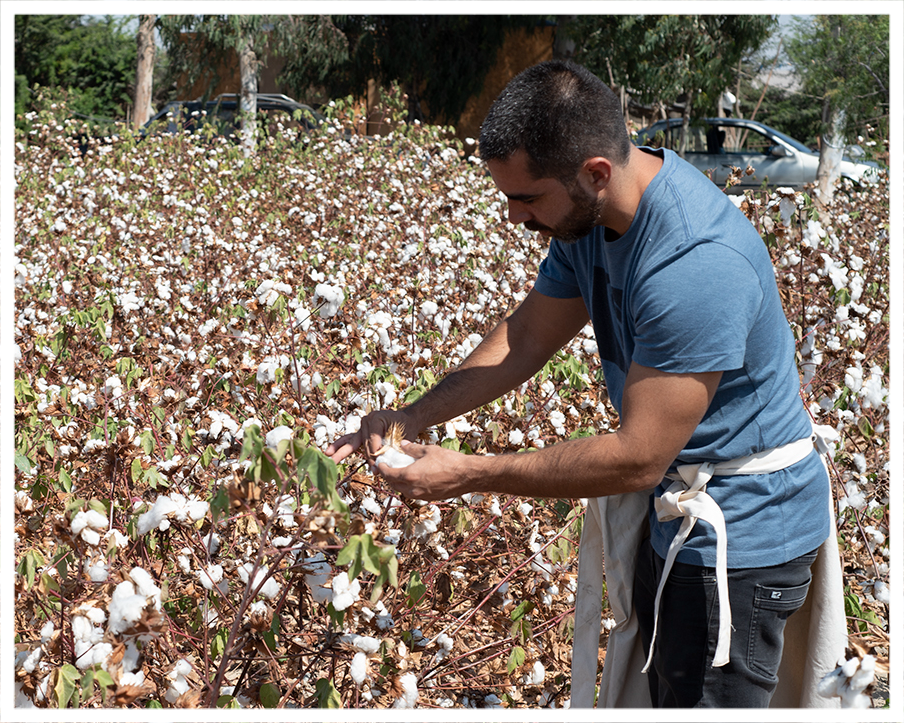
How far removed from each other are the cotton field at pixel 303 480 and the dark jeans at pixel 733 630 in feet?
0.76

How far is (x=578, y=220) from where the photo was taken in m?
1.68

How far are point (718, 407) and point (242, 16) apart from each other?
41.6 feet

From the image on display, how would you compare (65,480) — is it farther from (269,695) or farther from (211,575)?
(269,695)

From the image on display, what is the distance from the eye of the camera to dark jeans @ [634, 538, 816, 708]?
1750 mm

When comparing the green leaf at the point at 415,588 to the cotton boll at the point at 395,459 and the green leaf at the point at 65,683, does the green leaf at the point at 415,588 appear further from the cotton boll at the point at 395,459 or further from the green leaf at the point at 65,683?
the green leaf at the point at 65,683

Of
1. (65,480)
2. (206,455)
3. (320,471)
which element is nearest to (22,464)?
(65,480)

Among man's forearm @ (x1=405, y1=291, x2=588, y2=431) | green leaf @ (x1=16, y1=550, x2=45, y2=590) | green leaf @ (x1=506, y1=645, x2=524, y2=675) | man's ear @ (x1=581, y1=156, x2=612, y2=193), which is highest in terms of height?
man's ear @ (x1=581, y1=156, x2=612, y2=193)

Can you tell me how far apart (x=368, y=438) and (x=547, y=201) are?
0.62 metres

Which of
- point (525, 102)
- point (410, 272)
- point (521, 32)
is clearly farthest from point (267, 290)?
point (521, 32)

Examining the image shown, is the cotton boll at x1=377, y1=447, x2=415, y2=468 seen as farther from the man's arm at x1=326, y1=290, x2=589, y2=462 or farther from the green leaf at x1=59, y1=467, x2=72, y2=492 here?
the green leaf at x1=59, y1=467, x2=72, y2=492

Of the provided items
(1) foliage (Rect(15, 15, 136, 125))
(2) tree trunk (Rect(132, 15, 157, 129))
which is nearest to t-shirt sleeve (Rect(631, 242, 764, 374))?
(2) tree trunk (Rect(132, 15, 157, 129))

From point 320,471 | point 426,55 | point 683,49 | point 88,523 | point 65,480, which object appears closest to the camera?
point 320,471

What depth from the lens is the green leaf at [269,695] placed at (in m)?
1.80

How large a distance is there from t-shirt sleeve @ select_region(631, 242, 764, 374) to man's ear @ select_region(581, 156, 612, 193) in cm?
21
